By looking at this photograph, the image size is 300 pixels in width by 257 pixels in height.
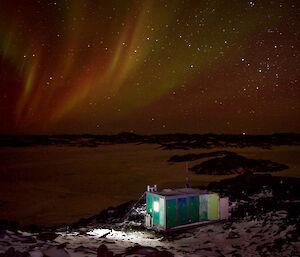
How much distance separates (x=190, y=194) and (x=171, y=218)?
1.51 metres

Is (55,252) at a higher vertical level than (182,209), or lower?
higher

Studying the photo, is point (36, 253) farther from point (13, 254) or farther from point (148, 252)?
point (148, 252)

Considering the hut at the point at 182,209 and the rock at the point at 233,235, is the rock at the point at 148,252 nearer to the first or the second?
the rock at the point at 233,235

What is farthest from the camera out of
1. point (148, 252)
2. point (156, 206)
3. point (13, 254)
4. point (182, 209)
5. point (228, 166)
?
point (228, 166)

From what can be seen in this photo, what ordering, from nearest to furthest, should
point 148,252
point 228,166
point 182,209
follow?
1. point 148,252
2. point 182,209
3. point 228,166

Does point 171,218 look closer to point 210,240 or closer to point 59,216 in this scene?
point 210,240

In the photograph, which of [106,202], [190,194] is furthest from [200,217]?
[106,202]

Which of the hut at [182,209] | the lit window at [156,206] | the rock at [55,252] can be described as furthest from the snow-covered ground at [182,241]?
the lit window at [156,206]

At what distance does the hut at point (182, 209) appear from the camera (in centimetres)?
1513

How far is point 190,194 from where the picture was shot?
51.2 feet

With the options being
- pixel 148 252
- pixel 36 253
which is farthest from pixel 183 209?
pixel 36 253

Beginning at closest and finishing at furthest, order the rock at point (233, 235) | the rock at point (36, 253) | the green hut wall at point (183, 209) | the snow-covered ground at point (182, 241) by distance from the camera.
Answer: the rock at point (36, 253) → the snow-covered ground at point (182, 241) → the rock at point (233, 235) → the green hut wall at point (183, 209)

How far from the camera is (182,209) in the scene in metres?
15.4

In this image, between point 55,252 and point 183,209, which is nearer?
point 55,252
